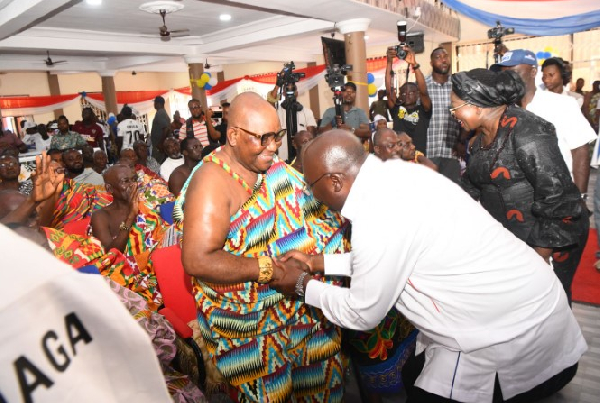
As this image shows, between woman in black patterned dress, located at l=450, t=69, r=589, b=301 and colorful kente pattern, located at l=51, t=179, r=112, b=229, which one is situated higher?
woman in black patterned dress, located at l=450, t=69, r=589, b=301

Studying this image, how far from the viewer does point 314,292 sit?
1.75 metres

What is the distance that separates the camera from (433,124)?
4.63 metres

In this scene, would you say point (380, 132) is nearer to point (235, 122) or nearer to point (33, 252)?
point (235, 122)

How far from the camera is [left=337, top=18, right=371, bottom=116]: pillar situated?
8984 millimetres

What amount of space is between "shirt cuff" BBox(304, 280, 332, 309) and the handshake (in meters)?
0.05

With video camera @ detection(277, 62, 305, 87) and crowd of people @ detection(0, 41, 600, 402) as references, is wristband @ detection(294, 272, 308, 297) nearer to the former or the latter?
crowd of people @ detection(0, 41, 600, 402)

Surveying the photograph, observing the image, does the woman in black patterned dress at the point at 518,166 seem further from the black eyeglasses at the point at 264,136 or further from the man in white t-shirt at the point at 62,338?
the man in white t-shirt at the point at 62,338

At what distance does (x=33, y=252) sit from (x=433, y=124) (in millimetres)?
4573

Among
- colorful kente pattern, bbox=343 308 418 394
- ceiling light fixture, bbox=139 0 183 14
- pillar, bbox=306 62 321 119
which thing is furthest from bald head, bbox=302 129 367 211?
pillar, bbox=306 62 321 119

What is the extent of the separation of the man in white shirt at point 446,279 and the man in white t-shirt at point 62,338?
949 millimetres

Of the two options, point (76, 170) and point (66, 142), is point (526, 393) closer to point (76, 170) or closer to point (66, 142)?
point (76, 170)

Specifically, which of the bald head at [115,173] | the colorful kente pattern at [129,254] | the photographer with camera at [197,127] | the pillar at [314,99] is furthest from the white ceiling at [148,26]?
the colorful kente pattern at [129,254]

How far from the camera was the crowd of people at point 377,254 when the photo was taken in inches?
56.3

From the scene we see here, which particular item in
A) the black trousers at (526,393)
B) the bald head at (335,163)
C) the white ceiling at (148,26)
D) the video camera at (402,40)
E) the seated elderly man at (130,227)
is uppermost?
the white ceiling at (148,26)
